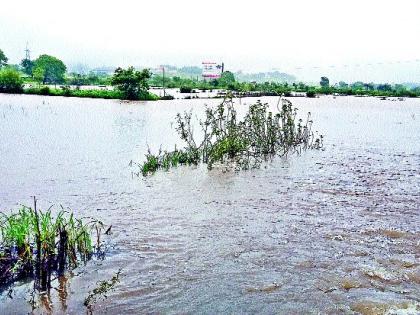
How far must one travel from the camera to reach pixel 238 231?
784 cm

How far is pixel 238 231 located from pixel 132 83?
3954 cm

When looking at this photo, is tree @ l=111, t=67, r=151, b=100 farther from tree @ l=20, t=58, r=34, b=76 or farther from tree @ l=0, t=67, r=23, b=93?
tree @ l=20, t=58, r=34, b=76

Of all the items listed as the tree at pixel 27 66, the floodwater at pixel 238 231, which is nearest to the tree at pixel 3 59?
the tree at pixel 27 66

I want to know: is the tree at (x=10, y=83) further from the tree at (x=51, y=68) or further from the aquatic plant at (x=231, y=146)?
the aquatic plant at (x=231, y=146)

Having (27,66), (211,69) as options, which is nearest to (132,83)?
(27,66)

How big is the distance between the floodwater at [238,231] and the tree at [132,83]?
96.6 ft

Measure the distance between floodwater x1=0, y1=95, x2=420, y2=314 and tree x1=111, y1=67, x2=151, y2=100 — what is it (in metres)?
29.4

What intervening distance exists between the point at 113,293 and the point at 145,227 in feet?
8.07

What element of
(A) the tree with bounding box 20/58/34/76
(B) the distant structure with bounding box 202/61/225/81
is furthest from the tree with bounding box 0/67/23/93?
(B) the distant structure with bounding box 202/61/225/81

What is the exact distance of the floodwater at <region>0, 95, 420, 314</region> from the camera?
546 centimetres

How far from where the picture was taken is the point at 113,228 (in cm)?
788

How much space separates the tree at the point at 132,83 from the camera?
45.3 m

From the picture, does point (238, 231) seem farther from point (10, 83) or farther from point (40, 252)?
point (10, 83)

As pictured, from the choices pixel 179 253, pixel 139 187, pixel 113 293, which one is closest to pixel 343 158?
pixel 139 187
